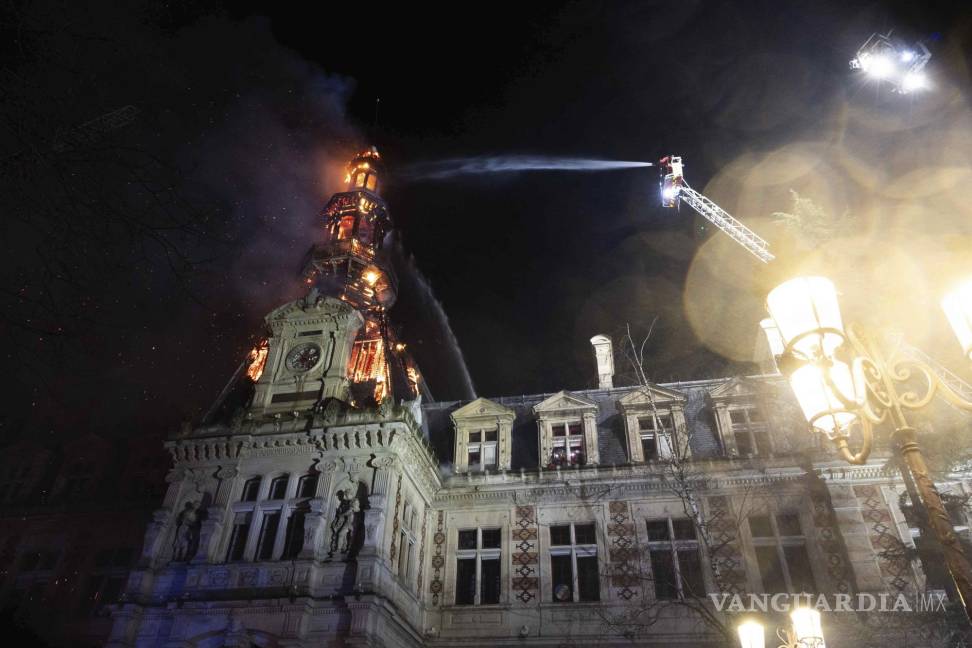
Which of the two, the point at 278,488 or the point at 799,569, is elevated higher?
the point at 278,488

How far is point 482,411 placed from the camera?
20797mm

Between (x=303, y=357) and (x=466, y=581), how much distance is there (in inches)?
372

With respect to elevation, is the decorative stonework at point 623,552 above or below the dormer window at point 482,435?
below

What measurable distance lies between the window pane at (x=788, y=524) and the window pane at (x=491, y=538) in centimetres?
860

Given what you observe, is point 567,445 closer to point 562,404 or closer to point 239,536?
point 562,404

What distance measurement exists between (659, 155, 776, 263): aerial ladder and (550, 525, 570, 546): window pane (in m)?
27.7

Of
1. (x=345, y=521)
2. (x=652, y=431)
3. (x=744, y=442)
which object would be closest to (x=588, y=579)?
(x=652, y=431)

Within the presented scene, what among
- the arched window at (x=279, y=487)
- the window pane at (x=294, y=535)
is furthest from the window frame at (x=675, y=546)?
the arched window at (x=279, y=487)

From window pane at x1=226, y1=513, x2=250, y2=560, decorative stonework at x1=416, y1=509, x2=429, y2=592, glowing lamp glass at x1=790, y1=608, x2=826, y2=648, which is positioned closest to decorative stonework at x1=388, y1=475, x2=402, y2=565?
decorative stonework at x1=416, y1=509, x2=429, y2=592

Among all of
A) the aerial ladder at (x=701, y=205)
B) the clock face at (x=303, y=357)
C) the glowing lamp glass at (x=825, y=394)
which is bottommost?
the glowing lamp glass at (x=825, y=394)

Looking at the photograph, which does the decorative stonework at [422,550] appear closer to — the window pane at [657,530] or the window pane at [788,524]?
the window pane at [657,530]

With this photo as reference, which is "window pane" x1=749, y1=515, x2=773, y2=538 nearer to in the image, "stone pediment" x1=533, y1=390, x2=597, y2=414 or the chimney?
"stone pediment" x1=533, y1=390, x2=597, y2=414

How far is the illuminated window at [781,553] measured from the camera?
52.7 feet

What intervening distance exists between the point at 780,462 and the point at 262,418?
16470 millimetres
